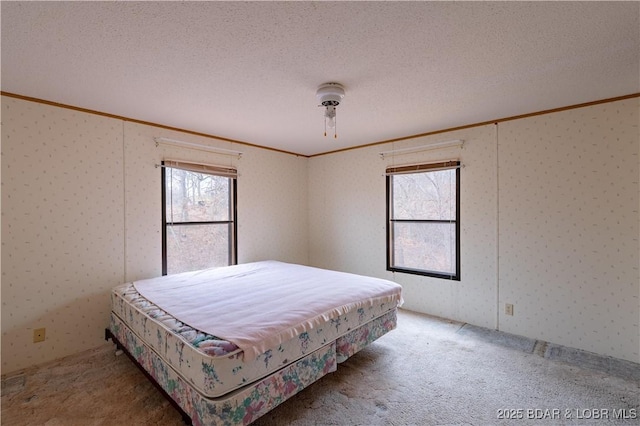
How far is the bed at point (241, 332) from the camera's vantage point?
1.56 m

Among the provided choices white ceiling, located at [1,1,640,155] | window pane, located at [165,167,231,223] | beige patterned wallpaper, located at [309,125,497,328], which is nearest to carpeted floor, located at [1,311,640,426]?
beige patterned wallpaper, located at [309,125,497,328]

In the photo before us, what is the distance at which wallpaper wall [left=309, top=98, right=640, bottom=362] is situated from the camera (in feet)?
8.09

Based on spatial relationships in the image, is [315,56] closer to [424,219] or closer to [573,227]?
[424,219]

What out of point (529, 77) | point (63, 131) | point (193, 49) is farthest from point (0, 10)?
point (529, 77)

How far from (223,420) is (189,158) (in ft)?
9.09

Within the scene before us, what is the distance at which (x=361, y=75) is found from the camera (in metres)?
2.05

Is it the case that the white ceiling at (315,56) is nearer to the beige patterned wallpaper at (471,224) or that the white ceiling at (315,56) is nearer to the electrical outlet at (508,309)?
the beige patterned wallpaper at (471,224)

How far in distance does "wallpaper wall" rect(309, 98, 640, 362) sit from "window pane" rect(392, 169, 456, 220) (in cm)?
16

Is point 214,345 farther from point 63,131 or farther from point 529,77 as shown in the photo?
point 529,77

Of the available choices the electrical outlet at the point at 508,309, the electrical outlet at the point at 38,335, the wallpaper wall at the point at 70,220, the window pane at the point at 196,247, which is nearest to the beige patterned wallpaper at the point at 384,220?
the electrical outlet at the point at 508,309

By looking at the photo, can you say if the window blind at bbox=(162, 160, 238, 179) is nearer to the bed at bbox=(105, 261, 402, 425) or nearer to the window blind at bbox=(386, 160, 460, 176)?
the bed at bbox=(105, 261, 402, 425)

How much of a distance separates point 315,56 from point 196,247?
2.64 metres

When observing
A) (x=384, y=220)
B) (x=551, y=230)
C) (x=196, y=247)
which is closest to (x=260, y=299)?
(x=196, y=247)

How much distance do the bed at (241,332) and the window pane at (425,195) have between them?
128 centimetres
